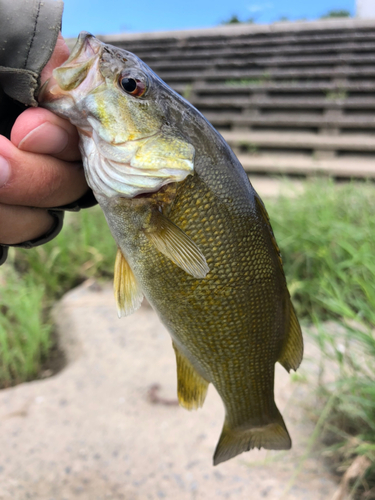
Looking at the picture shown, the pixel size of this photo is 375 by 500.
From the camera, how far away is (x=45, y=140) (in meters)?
1.04

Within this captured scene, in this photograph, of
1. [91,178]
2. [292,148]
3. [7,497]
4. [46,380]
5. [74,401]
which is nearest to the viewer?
[91,178]

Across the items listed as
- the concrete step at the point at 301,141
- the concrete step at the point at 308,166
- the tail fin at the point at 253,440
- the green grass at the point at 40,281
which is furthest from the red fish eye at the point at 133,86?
the concrete step at the point at 301,141

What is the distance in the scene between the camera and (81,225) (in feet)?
14.0

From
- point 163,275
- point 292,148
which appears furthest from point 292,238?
point 292,148

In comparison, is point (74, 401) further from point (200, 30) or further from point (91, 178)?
point (200, 30)

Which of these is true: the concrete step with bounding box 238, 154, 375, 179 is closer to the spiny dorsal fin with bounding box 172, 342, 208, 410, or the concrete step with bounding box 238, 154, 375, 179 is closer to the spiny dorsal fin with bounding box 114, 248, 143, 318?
the spiny dorsal fin with bounding box 172, 342, 208, 410

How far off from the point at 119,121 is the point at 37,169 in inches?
10.5

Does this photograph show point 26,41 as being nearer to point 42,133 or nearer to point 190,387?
point 42,133

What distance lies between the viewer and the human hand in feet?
3.36

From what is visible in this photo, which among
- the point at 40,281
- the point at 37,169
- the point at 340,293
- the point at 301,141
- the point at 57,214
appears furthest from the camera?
the point at 301,141

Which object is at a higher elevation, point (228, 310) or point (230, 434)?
point (228, 310)

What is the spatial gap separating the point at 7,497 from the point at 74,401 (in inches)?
26.8

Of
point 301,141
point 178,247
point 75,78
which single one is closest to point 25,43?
point 75,78

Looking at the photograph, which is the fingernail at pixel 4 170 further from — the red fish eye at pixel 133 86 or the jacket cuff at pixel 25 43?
the red fish eye at pixel 133 86
